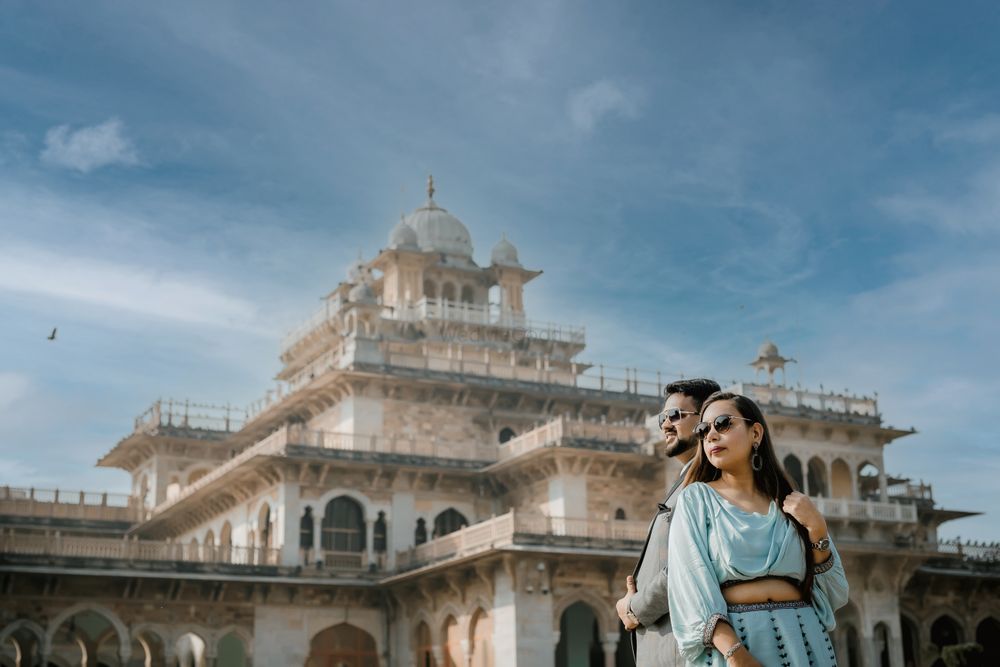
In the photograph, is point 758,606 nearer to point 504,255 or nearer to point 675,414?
point 675,414

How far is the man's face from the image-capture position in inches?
264

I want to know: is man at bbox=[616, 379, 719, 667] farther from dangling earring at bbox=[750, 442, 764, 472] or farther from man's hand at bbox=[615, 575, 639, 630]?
dangling earring at bbox=[750, 442, 764, 472]

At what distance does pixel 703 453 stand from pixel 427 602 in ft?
98.5

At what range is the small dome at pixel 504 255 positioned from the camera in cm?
4712

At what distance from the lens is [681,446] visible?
264 inches

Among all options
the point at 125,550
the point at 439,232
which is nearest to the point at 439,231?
the point at 439,232

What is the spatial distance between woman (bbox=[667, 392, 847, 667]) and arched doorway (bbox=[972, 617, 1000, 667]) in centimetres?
3943

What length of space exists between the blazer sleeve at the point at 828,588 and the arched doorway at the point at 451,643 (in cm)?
2873

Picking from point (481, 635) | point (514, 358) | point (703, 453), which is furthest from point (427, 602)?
point (703, 453)

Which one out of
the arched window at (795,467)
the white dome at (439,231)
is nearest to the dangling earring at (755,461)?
the arched window at (795,467)

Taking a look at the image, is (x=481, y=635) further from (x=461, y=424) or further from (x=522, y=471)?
(x=461, y=424)

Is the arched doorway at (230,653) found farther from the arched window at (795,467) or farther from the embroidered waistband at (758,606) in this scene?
the embroidered waistband at (758,606)

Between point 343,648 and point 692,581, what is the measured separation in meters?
31.7

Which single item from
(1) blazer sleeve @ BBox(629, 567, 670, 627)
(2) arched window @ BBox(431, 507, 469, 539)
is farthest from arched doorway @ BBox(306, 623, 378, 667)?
(1) blazer sleeve @ BBox(629, 567, 670, 627)
